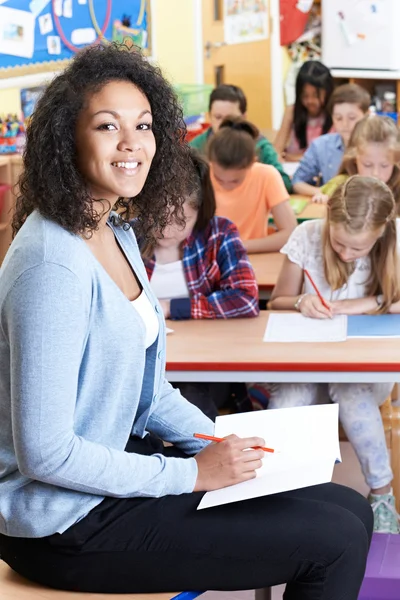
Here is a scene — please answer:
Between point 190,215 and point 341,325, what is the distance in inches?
20.3

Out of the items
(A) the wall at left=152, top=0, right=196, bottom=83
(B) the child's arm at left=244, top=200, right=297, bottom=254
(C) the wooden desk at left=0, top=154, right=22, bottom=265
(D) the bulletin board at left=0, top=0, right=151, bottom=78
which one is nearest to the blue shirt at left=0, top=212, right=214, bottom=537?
(B) the child's arm at left=244, top=200, right=297, bottom=254

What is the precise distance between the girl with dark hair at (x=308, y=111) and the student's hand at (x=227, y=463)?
168 inches

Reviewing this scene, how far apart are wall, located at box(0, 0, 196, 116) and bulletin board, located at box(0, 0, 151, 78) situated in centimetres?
61

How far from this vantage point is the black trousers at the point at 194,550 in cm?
144

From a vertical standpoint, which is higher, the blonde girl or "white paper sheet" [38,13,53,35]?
"white paper sheet" [38,13,53,35]

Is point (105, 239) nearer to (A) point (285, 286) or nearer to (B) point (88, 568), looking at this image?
(B) point (88, 568)

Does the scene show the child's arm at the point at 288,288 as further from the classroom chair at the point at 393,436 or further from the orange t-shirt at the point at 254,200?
the orange t-shirt at the point at 254,200

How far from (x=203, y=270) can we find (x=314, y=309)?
1.12ft

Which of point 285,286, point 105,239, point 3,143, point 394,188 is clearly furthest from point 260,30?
point 105,239

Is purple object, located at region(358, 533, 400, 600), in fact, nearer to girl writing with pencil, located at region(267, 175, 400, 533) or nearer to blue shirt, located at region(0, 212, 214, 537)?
girl writing with pencil, located at region(267, 175, 400, 533)

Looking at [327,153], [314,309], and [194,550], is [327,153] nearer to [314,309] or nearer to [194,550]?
[314,309]

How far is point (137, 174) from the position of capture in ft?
4.97

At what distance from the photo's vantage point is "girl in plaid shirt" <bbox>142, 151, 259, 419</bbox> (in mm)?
2738

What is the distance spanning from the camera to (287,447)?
163 centimetres
